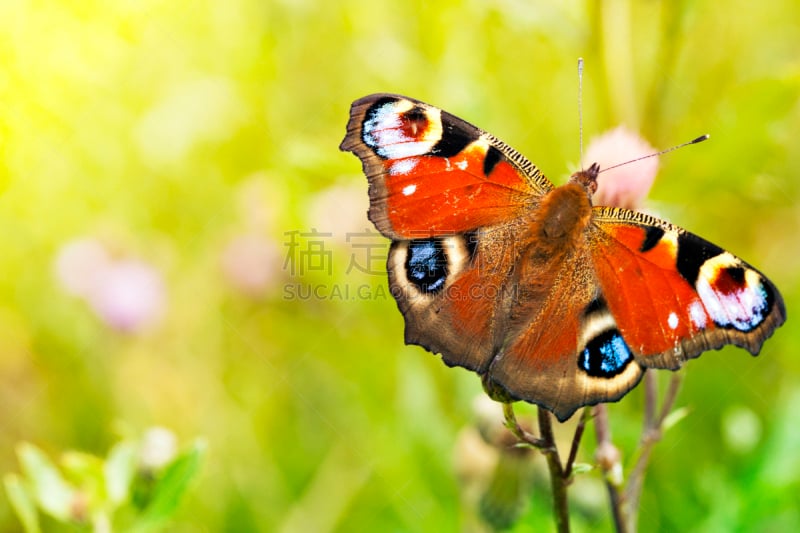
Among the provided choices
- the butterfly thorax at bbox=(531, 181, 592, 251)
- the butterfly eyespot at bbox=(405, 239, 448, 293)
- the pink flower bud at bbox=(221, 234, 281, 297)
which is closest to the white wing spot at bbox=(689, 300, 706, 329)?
the butterfly thorax at bbox=(531, 181, 592, 251)

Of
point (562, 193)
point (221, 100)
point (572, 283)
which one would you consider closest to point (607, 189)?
point (562, 193)

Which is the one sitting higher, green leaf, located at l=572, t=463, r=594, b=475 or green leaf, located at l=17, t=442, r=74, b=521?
green leaf, located at l=572, t=463, r=594, b=475

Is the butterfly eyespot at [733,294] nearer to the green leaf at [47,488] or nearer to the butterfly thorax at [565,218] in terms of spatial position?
the butterfly thorax at [565,218]

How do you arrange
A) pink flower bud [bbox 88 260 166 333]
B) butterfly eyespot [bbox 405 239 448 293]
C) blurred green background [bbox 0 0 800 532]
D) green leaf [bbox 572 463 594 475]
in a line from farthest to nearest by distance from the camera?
pink flower bud [bbox 88 260 166 333], blurred green background [bbox 0 0 800 532], butterfly eyespot [bbox 405 239 448 293], green leaf [bbox 572 463 594 475]

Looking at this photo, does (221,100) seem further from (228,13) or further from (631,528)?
(631,528)

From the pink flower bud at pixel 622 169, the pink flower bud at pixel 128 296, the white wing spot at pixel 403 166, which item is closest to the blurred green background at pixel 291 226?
the pink flower bud at pixel 128 296

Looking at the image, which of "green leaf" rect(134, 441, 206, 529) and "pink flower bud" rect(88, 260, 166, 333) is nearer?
"green leaf" rect(134, 441, 206, 529)

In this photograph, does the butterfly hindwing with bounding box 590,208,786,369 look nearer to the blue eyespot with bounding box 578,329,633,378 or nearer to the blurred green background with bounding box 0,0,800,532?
the blue eyespot with bounding box 578,329,633,378
